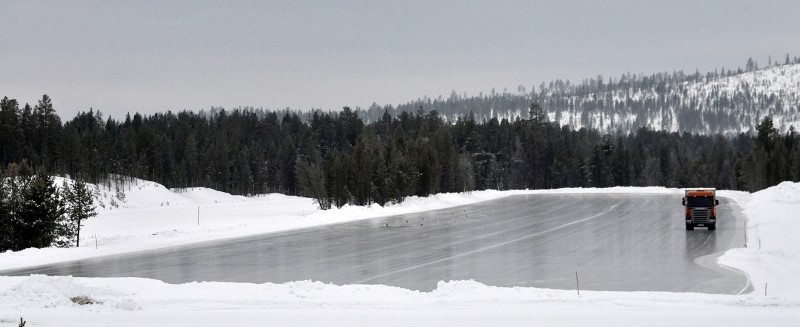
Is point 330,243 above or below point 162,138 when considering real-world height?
below

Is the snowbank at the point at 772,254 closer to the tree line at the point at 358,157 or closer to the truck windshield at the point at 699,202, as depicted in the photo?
the truck windshield at the point at 699,202

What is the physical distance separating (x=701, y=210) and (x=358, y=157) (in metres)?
47.6

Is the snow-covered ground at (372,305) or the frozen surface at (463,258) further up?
the snow-covered ground at (372,305)

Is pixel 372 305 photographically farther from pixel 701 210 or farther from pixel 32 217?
pixel 32 217

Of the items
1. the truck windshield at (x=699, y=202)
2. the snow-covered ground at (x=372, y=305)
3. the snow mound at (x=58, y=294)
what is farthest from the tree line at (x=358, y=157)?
the snow mound at (x=58, y=294)

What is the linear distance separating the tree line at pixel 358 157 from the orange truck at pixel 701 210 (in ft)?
137

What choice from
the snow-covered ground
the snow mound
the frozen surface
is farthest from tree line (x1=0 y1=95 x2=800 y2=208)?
the snow mound

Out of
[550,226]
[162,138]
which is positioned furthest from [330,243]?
[162,138]

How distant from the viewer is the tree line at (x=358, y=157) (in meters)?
89.8

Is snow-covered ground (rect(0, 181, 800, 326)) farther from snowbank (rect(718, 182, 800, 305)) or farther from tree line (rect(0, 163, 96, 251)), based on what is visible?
tree line (rect(0, 163, 96, 251))

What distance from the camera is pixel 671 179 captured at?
163 metres

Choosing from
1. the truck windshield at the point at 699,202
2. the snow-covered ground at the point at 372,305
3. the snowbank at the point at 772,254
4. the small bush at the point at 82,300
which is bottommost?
the snowbank at the point at 772,254

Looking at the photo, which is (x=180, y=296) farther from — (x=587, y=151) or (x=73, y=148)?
(x=587, y=151)

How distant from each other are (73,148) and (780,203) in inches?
4050
